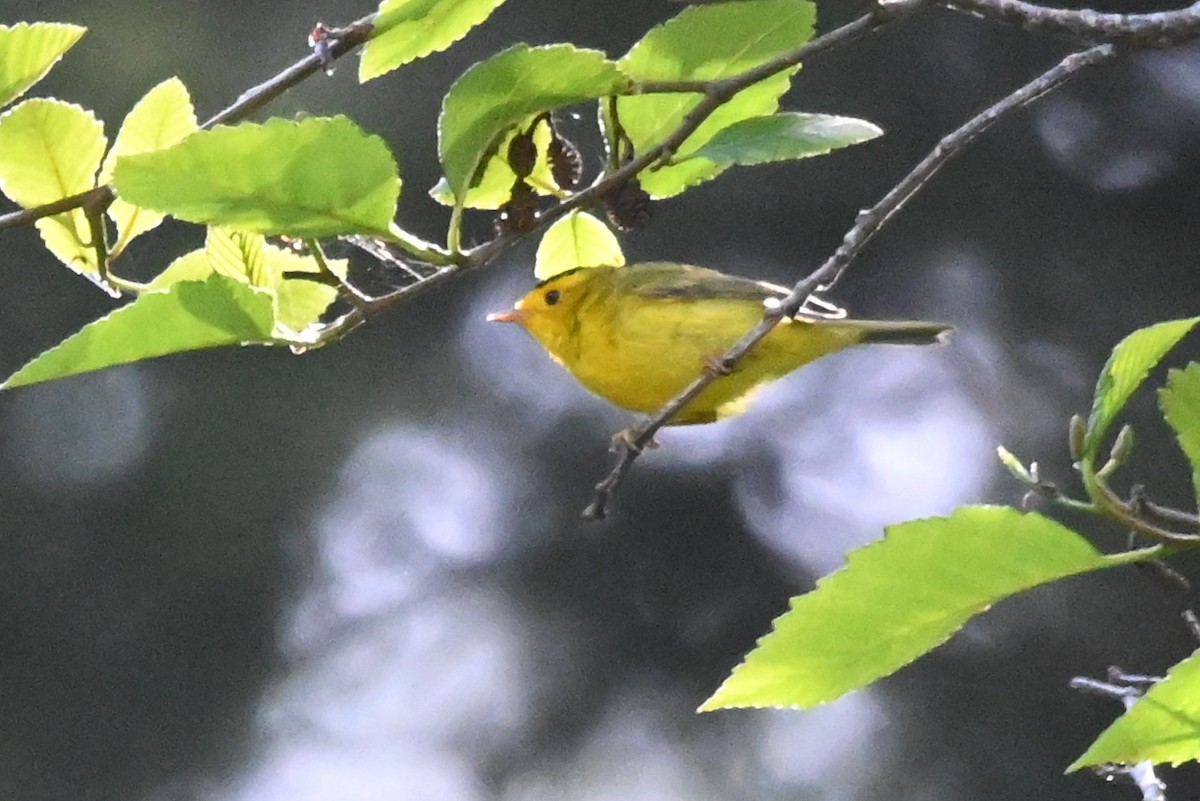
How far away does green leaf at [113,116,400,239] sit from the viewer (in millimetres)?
506

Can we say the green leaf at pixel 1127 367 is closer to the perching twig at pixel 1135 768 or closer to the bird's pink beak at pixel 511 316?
the perching twig at pixel 1135 768

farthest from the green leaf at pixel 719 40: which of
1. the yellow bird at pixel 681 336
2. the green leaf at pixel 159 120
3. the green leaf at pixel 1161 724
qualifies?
the yellow bird at pixel 681 336

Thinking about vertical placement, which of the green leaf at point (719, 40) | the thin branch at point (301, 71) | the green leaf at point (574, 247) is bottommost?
the green leaf at point (574, 247)

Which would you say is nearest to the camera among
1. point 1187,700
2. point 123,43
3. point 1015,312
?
point 1187,700

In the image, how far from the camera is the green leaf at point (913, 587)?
45cm

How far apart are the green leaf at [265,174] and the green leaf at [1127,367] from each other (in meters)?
0.29

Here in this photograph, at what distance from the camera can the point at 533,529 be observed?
2.11 meters

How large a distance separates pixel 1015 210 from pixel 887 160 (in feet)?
0.78

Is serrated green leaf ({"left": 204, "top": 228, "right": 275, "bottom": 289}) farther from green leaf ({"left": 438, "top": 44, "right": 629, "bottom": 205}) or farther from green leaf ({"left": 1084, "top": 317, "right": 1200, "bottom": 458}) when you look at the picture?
green leaf ({"left": 1084, "top": 317, "right": 1200, "bottom": 458})

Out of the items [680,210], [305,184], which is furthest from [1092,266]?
[305,184]

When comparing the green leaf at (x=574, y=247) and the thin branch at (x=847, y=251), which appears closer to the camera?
the thin branch at (x=847, y=251)

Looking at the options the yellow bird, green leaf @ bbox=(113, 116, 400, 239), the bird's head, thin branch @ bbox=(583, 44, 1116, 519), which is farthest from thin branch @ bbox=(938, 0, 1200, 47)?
the bird's head

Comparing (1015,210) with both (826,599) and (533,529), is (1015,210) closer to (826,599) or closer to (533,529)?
(533,529)

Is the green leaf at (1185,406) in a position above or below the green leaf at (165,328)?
below
